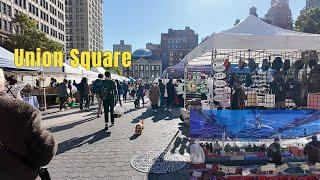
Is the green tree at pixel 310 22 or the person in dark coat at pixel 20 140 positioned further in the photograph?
the green tree at pixel 310 22

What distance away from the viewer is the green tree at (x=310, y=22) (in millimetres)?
50719

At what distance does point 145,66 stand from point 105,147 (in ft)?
480

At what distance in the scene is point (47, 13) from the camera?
285 ft

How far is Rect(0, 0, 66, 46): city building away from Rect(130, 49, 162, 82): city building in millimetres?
54646

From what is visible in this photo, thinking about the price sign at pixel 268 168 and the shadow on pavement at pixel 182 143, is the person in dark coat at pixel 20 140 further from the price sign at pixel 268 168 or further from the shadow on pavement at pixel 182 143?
the shadow on pavement at pixel 182 143

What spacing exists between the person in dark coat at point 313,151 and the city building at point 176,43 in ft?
534

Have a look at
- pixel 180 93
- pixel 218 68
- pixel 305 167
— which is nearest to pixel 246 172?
pixel 305 167

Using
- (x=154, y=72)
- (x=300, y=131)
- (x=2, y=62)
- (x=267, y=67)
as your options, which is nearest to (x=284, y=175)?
(x=300, y=131)

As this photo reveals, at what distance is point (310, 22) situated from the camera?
51.7m

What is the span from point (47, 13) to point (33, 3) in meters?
10.4

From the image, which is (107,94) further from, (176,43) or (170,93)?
(176,43)

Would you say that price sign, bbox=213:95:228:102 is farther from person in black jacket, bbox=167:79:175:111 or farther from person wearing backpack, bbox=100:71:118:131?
person in black jacket, bbox=167:79:175:111

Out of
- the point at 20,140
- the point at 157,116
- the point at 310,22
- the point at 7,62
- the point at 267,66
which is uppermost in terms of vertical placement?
the point at 310,22

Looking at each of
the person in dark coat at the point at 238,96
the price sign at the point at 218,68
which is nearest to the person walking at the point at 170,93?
the person in dark coat at the point at 238,96
